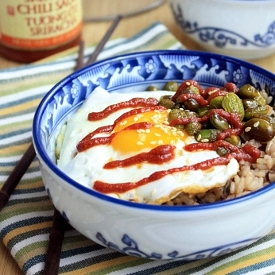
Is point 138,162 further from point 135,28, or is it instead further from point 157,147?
point 135,28

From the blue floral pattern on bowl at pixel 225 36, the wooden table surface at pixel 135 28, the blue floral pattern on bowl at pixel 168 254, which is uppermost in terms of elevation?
the blue floral pattern on bowl at pixel 225 36

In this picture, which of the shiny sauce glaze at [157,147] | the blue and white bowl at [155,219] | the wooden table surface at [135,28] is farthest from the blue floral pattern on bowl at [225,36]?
the blue and white bowl at [155,219]

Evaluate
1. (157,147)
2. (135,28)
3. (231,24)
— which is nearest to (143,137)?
(157,147)

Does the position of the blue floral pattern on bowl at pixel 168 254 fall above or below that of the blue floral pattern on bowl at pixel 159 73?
below

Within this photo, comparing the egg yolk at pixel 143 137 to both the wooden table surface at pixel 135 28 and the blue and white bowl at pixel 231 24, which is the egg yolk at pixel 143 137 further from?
the wooden table surface at pixel 135 28

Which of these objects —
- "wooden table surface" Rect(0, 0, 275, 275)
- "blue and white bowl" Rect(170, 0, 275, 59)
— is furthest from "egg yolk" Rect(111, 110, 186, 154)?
"wooden table surface" Rect(0, 0, 275, 275)

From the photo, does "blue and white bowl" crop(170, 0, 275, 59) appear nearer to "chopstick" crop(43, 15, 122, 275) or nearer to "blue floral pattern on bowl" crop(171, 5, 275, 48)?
"blue floral pattern on bowl" crop(171, 5, 275, 48)

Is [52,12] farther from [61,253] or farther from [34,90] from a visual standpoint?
[61,253]
